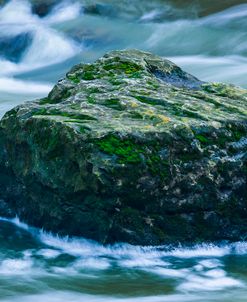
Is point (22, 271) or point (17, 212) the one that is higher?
point (17, 212)

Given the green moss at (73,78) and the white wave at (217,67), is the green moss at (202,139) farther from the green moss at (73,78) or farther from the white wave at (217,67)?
the white wave at (217,67)

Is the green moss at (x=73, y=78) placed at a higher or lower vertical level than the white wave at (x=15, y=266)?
higher

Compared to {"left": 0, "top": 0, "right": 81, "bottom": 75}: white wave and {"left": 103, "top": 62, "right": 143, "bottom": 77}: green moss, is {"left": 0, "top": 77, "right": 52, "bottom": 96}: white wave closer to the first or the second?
{"left": 0, "top": 0, "right": 81, "bottom": 75}: white wave

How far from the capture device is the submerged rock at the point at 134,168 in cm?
589

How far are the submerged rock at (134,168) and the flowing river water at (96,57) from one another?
→ 0.19 meters

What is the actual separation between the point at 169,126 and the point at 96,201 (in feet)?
2.96

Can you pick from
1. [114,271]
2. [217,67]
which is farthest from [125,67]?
[217,67]

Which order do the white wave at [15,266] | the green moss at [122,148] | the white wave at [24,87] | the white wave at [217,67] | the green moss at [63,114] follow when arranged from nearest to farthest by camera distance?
the white wave at [15,266] → the green moss at [122,148] → the green moss at [63,114] → the white wave at [217,67] → the white wave at [24,87]

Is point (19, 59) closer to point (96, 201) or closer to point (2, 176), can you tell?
point (2, 176)

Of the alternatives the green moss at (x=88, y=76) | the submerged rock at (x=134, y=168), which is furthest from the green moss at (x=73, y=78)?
the submerged rock at (x=134, y=168)

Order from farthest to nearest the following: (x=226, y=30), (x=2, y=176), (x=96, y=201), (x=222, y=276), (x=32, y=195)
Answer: (x=226, y=30) < (x=2, y=176) < (x=32, y=195) < (x=96, y=201) < (x=222, y=276)

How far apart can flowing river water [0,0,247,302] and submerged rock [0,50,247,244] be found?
0.61ft

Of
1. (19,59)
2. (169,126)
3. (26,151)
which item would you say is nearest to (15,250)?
(26,151)

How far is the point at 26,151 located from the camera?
263 inches
